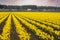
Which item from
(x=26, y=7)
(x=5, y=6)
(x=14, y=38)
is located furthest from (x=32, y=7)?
(x=14, y=38)

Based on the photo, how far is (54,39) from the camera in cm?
1361

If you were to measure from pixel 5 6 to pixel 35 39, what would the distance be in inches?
5330

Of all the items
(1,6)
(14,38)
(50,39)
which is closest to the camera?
(50,39)

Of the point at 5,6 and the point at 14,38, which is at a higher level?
the point at 14,38

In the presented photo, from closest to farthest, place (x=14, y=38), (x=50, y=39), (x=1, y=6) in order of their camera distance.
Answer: (x=50, y=39)
(x=14, y=38)
(x=1, y=6)

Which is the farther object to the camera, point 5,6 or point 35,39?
point 5,6

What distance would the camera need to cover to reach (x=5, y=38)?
547 inches

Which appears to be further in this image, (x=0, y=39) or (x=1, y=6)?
(x=1, y=6)

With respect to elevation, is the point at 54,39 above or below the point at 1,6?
above

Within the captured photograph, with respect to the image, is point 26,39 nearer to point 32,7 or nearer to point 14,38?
point 14,38

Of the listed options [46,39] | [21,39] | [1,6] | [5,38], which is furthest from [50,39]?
[1,6]

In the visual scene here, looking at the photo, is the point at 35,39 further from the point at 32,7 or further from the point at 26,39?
the point at 32,7

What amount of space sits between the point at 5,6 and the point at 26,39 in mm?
135696

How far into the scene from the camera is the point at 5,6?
147500mm
